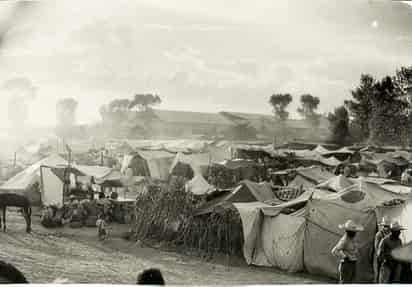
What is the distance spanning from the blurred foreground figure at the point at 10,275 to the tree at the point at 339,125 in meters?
3.70

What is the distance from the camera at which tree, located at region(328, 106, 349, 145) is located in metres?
5.87

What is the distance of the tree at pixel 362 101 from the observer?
5602mm

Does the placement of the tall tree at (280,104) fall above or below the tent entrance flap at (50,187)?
above

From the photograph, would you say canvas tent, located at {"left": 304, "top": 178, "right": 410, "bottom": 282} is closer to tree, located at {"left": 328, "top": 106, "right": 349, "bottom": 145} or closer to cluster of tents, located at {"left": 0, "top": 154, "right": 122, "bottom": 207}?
tree, located at {"left": 328, "top": 106, "right": 349, "bottom": 145}

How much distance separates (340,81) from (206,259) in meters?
2.50

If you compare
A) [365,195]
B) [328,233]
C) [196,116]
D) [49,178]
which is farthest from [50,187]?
[365,195]

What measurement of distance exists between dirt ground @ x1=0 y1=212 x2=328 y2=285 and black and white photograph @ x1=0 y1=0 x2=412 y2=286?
2 centimetres

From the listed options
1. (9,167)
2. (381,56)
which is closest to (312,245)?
(381,56)

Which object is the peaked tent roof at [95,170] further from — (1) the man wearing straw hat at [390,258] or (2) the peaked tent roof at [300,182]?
(1) the man wearing straw hat at [390,258]

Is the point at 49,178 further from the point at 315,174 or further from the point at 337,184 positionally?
the point at 315,174

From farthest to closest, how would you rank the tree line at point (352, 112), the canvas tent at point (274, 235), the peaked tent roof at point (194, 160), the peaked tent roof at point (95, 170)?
the peaked tent roof at point (194, 160) < the peaked tent roof at point (95, 170) < the canvas tent at point (274, 235) < the tree line at point (352, 112)

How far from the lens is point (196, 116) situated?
571cm

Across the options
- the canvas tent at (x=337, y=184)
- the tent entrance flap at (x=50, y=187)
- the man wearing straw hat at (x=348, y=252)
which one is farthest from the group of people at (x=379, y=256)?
the tent entrance flap at (x=50, y=187)

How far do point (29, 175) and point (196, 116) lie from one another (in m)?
2.15
